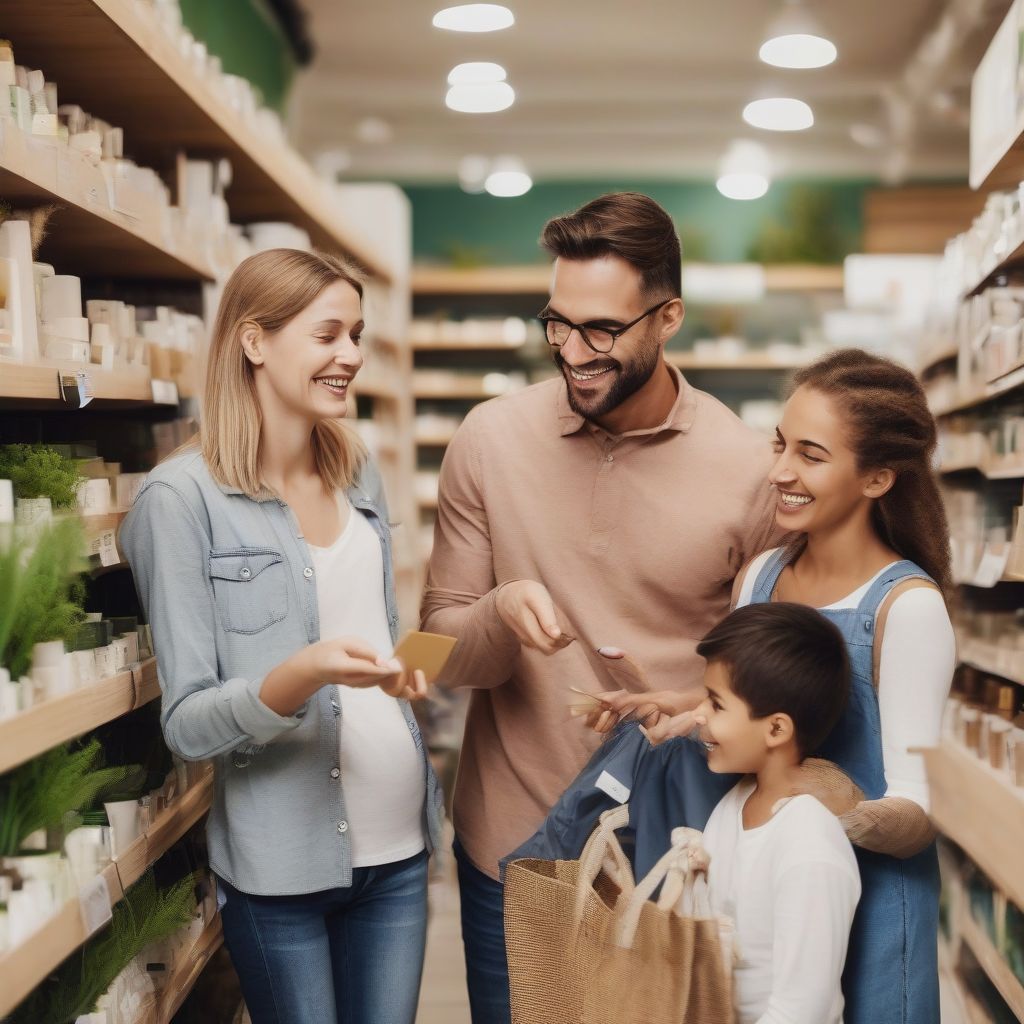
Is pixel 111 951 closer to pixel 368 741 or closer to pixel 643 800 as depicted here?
pixel 368 741

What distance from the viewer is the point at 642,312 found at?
2.28 m

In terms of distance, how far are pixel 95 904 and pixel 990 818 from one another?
2.24 meters

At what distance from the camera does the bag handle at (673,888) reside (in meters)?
1.71

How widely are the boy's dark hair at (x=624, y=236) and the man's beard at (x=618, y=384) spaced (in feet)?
0.37

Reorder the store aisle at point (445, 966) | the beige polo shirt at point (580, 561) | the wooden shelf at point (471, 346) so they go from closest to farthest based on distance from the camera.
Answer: the beige polo shirt at point (580, 561) → the store aisle at point (445, 966) → the wooden shelf at point (471, 346)

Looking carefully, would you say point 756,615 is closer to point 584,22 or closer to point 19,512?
point 19,512

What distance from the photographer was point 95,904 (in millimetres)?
2158

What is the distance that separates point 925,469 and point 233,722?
1124mm

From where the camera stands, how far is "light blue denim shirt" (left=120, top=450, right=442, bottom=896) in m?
2.07

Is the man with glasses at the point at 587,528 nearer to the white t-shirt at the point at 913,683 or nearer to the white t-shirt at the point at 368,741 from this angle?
the white t-shirt at the point at 368,741

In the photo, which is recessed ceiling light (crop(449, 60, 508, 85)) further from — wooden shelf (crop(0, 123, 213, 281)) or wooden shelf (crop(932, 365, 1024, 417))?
wooden shelf (crop(0, 123, 213, 281))

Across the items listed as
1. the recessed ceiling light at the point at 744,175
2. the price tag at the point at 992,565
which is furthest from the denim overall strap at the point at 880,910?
the recessed ceiling light at the point at 744,175

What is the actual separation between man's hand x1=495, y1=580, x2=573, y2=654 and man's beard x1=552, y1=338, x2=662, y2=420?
348mm

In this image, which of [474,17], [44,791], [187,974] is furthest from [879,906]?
[474,17]
